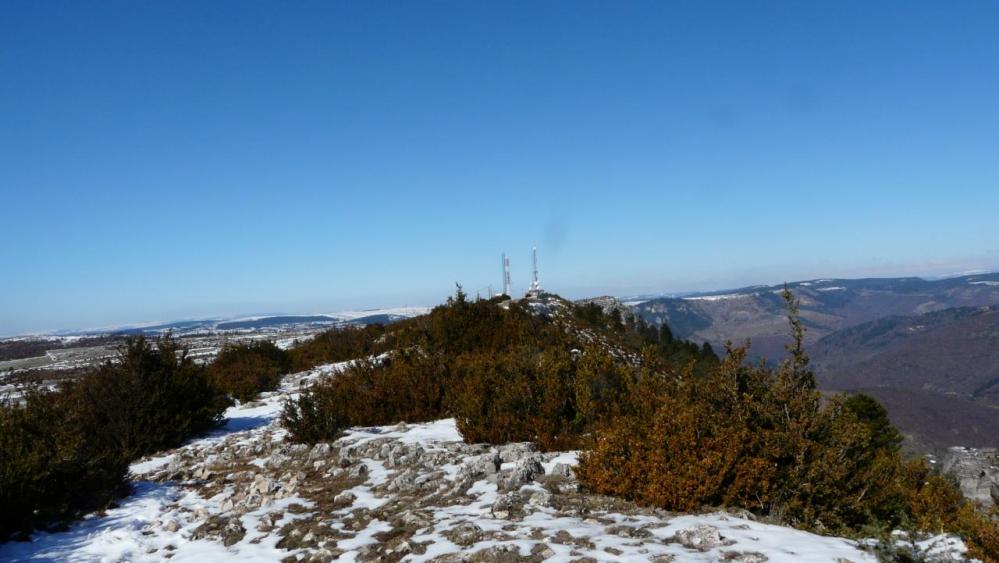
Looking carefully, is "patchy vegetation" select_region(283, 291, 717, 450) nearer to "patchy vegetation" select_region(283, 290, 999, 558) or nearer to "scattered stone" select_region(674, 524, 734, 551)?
"patchy vegetation" select_region(283, 290, 999, 558)

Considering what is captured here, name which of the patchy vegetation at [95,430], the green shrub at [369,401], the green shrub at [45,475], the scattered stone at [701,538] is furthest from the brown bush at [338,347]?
the scattered stone at [701,538]

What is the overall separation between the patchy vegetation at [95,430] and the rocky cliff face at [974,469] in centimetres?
2158

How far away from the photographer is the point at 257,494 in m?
6.98

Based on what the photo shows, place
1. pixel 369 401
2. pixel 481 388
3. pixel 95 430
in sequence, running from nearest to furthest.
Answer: pixel 95 430, pixel 481 388, pixel 369 401

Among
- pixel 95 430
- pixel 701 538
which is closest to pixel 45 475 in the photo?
pixel 95 430

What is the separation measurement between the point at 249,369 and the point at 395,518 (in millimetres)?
14469

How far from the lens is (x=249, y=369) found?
59.9 ft

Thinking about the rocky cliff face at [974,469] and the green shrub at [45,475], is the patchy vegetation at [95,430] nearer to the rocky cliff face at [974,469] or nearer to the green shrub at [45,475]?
the green shrub at [45,475]

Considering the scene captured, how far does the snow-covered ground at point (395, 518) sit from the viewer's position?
177 inches

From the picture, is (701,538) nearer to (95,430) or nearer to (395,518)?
(395,518)

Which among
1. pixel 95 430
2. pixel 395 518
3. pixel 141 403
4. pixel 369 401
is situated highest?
pixel 141 403

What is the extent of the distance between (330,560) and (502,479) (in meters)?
2.28

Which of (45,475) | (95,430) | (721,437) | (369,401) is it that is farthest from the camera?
(369,401)

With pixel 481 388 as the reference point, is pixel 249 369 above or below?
below
